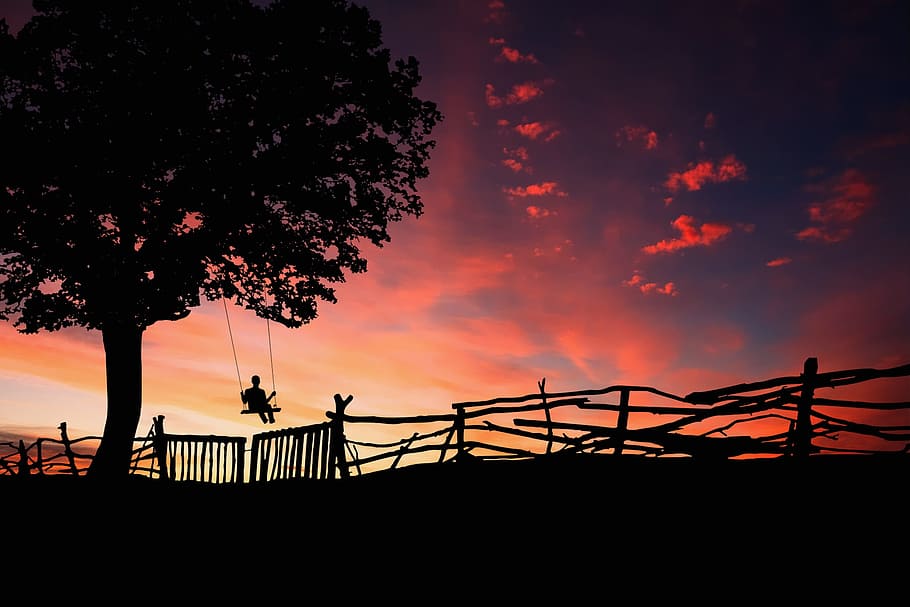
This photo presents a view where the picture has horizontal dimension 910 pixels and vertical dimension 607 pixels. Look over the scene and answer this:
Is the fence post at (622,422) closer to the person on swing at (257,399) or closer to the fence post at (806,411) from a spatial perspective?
the fence post at (806,411)

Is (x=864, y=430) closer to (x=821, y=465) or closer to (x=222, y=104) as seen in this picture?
(x=821, y=465)

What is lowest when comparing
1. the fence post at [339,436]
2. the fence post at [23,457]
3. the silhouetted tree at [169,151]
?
the fence post at [23,457]

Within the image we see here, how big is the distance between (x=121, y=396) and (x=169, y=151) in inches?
229

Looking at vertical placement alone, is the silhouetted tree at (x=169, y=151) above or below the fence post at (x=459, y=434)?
above

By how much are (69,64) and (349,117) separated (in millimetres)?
6066

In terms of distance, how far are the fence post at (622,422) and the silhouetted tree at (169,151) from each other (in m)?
8.62

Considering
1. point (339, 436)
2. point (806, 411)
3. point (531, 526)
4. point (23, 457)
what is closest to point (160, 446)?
point (23, 457)

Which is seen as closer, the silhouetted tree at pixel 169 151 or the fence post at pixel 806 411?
the fence post at pixel 806 411

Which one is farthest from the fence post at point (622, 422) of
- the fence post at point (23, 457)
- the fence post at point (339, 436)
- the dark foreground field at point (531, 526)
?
the fence post at point (23, 457)

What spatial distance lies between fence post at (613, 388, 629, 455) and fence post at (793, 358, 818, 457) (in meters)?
2.19

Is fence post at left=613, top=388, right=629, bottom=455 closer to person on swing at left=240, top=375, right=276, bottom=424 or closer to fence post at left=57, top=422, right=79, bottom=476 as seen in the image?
person on swing at left=240, top=375, right=276, bottom=424

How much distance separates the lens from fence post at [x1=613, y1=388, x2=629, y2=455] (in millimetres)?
9172

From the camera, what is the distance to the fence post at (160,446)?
16.1 metres

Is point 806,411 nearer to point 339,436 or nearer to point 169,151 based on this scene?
point 339,436
